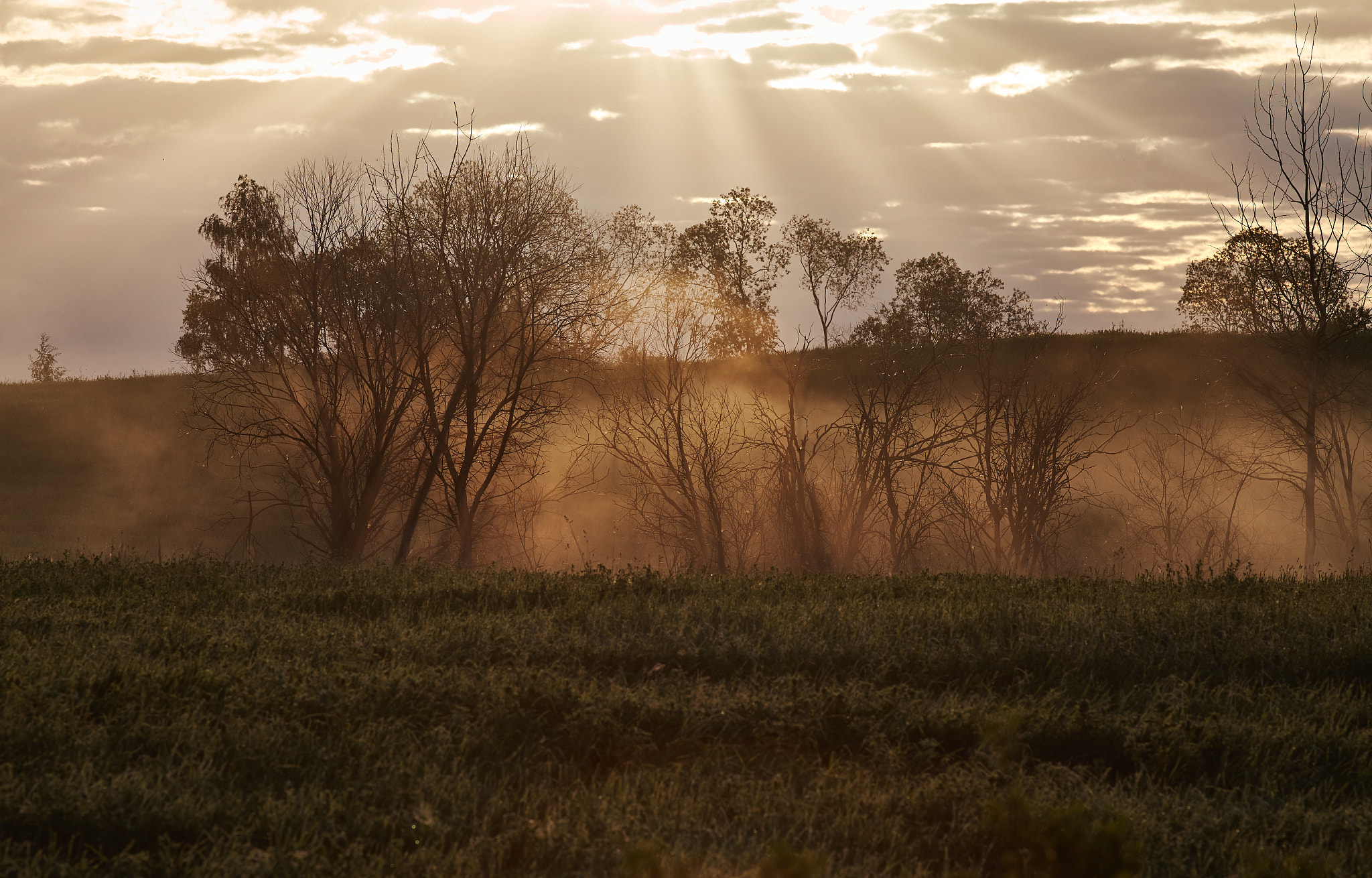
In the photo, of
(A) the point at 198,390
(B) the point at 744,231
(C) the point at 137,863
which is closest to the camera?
(C) the point at 137,863

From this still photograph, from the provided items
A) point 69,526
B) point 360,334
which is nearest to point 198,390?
point 69,526

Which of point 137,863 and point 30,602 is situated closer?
point 137,863

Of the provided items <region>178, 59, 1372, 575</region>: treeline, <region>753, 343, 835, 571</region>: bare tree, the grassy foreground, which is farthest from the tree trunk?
the grassy foreground

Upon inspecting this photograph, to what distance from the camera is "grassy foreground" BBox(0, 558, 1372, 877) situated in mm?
4332

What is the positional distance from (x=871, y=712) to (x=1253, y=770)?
2.00m

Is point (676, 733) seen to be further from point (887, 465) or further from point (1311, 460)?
point (1311, 460)

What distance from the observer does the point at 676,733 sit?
5.66m

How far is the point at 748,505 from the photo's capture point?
2130 centimetres

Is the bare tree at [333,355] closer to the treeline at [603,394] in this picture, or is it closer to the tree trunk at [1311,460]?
the treeline at [603,394]

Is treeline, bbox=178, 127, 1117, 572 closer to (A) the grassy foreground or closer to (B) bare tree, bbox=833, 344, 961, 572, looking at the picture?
(B) bare tree, bbox=833, 344, 961, 572

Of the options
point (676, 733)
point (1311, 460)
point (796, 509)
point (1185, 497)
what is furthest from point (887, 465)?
point (676, 733)

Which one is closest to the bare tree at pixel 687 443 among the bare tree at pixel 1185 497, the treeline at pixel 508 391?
the treeline at pixel 508 391

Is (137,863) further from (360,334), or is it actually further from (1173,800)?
(360,334)

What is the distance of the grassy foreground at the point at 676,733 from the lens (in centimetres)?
433
